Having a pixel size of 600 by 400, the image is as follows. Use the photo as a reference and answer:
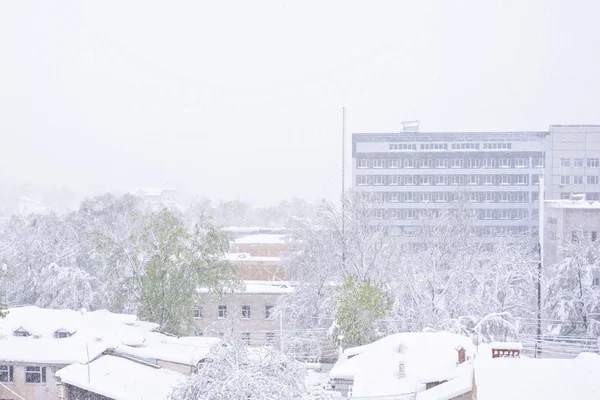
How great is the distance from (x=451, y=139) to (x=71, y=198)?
480ft

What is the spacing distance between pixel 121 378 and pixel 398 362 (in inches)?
324

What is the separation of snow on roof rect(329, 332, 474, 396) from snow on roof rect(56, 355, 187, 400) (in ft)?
15.9

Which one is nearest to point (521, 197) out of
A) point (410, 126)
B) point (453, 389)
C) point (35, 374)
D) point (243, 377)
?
point (410, 126)

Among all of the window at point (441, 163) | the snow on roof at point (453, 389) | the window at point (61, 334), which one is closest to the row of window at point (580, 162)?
the window at point (441, 163)

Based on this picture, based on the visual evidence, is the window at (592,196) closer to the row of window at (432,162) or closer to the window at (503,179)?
the window at (503,179)

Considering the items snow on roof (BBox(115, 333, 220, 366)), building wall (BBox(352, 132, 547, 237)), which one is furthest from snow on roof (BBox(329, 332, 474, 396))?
building wall (BBox(352, 132, 547, 237))

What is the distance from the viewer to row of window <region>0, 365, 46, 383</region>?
23516 millimetres

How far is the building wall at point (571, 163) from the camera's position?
74.5 m

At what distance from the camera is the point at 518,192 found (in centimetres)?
7688

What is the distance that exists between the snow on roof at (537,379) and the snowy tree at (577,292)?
21.0 metres

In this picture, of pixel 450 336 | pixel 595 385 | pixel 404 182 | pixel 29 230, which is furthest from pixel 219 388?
pixel 404 182

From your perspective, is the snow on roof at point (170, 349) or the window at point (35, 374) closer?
the snow on roof at point (170, 349)

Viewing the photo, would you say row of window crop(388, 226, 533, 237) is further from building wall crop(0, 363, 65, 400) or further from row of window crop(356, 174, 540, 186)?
building wall crop(0, 363, 65, 400)

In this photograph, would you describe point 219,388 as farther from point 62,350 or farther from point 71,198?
point 71,198
